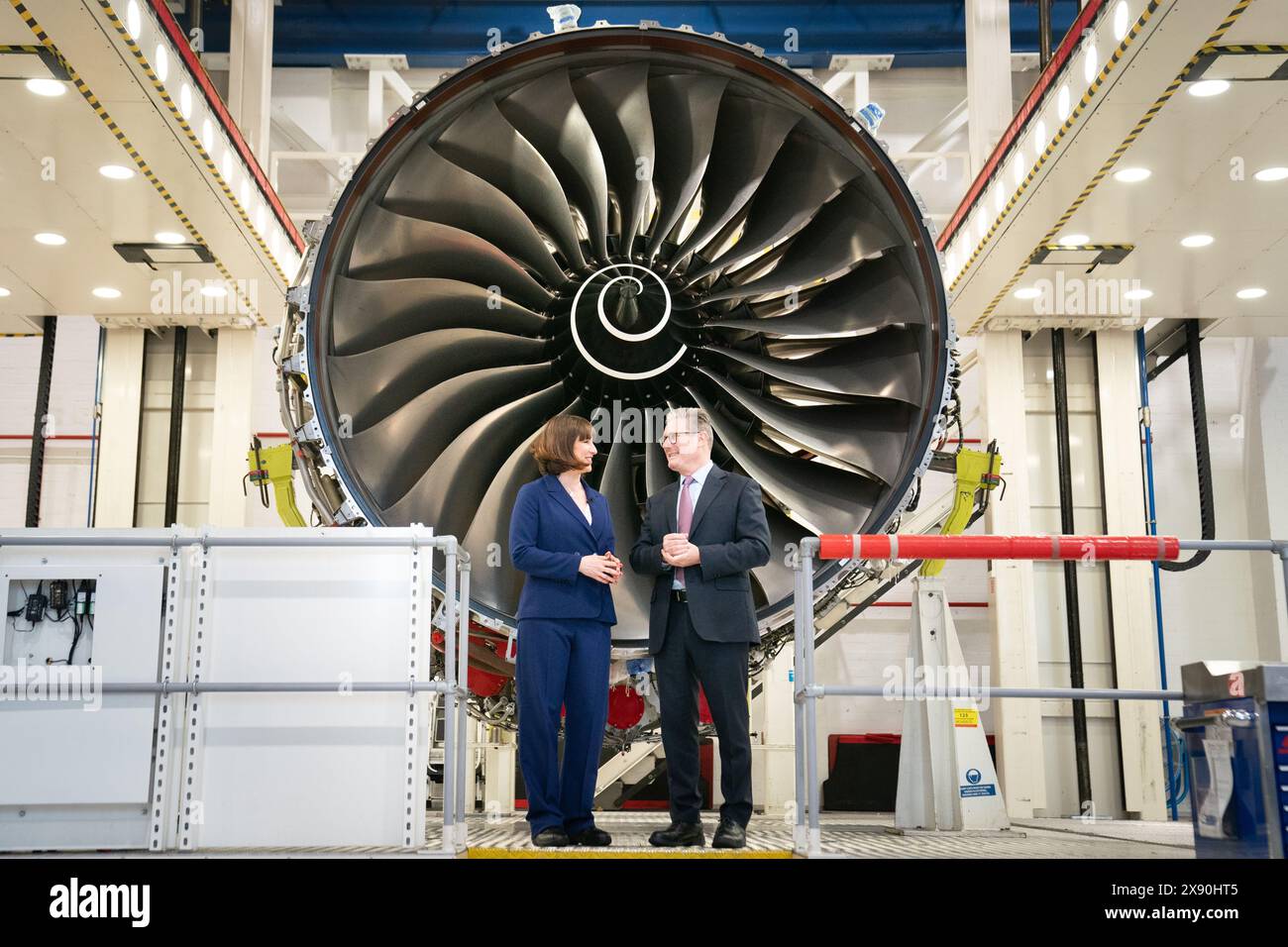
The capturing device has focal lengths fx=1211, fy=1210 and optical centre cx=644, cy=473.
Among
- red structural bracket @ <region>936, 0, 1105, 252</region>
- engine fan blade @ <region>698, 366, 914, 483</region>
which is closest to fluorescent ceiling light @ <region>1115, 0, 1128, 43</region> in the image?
red structural bracket @ <region>936, 0, 1105, 252</region>

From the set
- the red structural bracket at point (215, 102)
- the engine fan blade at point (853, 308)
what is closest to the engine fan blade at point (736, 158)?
the engine fan blade at point (853, 308)

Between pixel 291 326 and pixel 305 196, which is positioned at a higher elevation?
pixel 305 196

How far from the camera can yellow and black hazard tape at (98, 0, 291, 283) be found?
4.98 meters

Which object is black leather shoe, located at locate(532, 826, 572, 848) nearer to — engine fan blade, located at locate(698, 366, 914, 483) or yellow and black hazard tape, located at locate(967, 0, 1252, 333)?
engine fan blade, located at locate(698, 366, 914, 483)

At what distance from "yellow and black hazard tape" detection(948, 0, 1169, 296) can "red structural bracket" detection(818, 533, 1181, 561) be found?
34.6 inches

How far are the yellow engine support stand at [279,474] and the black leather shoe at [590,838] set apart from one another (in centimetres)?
140

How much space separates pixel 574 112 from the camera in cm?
421

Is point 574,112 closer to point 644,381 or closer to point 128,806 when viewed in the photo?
point 644,381

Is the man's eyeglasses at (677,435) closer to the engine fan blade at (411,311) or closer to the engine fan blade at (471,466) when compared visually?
the engine fan blade at (471,466)

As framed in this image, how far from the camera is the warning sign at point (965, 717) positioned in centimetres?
629
